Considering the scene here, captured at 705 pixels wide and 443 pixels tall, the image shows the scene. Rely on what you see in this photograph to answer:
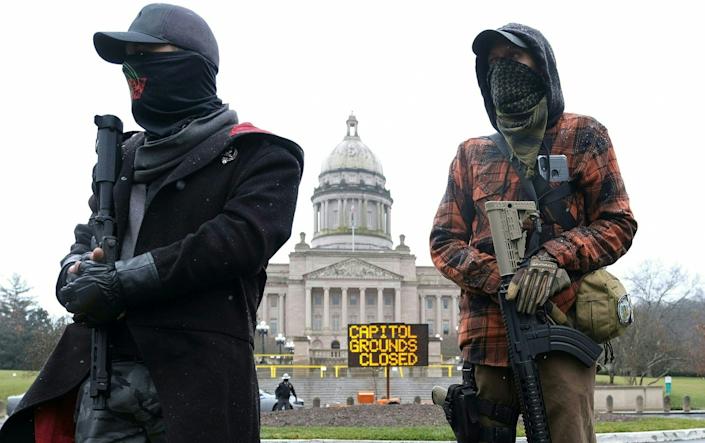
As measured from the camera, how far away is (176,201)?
9.23 feet

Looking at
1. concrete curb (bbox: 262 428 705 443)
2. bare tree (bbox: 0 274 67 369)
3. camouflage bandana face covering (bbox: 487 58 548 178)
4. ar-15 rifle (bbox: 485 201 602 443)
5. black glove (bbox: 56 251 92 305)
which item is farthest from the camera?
bare tree (bbox: 0 274 67 369)

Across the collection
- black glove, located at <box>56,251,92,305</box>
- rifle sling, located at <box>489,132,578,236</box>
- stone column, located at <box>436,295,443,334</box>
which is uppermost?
stone column, located at <box>436,295,443,334</box>

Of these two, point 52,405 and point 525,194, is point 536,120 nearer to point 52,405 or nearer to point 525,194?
point 525,194

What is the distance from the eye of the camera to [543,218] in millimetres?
3488

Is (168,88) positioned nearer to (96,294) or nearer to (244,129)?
(244,129)

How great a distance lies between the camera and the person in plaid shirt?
10.6 feet

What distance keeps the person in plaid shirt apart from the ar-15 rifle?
10 cm

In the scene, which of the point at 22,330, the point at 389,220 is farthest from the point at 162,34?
the point at 389,220

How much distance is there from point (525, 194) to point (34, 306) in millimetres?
89617

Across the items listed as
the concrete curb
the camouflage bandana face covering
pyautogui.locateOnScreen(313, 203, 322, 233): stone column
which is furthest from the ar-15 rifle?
pyautogui.locateOnScreen(313, 203, 322, 233): stone column

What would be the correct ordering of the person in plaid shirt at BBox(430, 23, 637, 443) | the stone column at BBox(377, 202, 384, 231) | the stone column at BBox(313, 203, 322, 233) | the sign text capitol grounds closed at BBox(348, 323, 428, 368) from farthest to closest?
the stone column at BBox(313, 203, 322, 233) < the stone column at BBox(377, 202, 384, 231) < the sign text capitol grounds closed at BBox(348, 323, 428, 368) < the person in plaid shirt at BBox(430, 23, 637, 443)

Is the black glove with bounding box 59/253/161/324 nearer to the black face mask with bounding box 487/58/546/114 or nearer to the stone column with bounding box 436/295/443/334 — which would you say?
the black face mask with bounding box 487/58/546/114

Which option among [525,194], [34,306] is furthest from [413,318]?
[525,194]

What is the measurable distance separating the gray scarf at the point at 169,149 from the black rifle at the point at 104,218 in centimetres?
11
